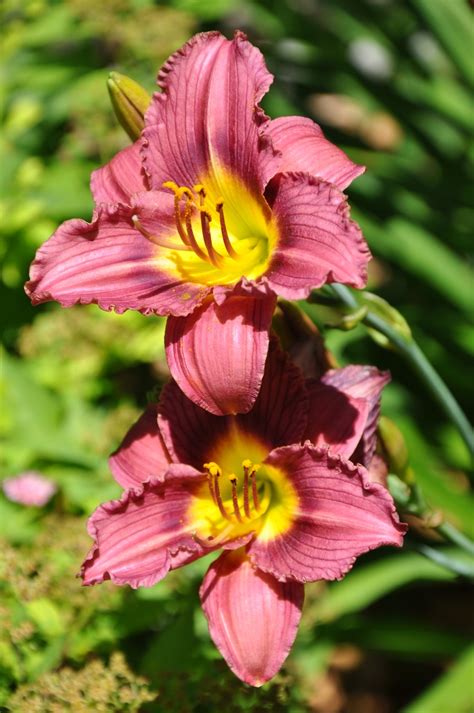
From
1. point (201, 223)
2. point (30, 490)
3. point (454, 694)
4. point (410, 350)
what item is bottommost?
point (454, 694)

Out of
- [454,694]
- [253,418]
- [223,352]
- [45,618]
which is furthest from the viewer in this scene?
[454,694]

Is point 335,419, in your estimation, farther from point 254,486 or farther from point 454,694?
point 454,694

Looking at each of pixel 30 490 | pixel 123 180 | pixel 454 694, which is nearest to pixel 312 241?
pixel 123 180

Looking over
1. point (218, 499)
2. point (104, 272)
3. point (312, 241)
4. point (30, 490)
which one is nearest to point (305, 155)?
point (312, 241)

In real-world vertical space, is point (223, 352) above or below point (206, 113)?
below

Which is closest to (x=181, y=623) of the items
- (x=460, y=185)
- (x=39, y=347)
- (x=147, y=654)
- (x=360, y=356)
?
(x=147, y=654)

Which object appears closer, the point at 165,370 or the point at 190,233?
the point at 190,233

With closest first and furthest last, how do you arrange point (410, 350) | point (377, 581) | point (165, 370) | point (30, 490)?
point (410, 350) → point (30, 490) → point (377, 581) → point (165, 370)

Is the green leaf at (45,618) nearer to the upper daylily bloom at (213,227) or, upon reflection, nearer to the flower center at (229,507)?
the flower center at (229,507)

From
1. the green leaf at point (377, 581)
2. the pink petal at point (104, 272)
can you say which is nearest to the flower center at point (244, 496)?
the pink petal at point (104, 272)
